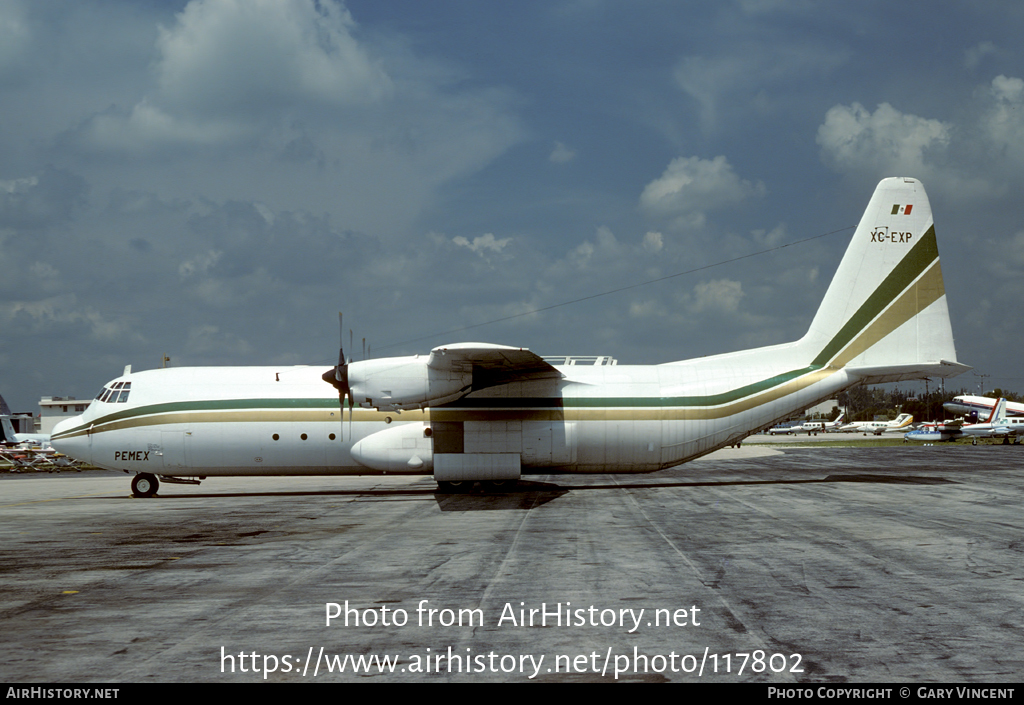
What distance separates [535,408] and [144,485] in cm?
1432

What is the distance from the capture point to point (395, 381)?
71.2 ft

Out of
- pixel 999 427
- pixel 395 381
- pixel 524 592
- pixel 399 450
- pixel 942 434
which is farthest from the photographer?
pixel 942 434

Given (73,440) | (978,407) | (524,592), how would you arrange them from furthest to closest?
1. (978,407)
2. (73,440)
3. (524,592)

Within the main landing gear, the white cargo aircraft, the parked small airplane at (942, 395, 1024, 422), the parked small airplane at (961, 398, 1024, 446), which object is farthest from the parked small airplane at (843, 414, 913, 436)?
the main landing gear

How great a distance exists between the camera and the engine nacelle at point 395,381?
71.2 feet

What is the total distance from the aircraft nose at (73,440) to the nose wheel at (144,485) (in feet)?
5.72

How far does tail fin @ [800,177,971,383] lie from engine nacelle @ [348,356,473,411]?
1352 centimetres

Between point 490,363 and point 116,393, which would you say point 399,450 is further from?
point 116,393

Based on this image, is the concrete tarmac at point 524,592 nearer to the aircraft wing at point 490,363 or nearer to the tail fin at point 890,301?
the aircraft wing at point 490,363

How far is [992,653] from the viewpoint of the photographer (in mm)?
7109

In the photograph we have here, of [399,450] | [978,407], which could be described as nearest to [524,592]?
[399,450]

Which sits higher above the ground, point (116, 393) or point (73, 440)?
point (116, 393)

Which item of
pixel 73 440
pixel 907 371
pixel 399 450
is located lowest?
pixel 399 450

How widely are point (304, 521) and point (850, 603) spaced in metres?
13.5
